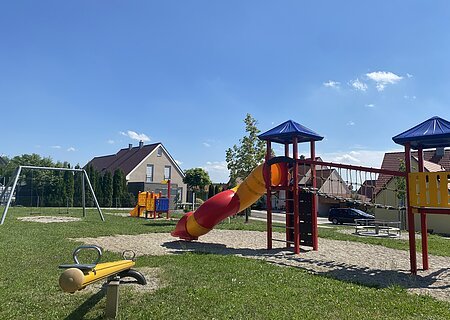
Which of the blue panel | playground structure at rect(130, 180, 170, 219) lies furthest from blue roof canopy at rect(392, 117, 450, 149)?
the blue panel

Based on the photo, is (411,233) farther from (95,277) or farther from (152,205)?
(152,205)

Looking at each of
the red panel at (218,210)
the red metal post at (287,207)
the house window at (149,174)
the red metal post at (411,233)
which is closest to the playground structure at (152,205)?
the red panel at (218,210)

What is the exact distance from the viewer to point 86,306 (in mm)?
4992

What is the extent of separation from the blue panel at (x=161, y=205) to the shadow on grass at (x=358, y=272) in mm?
13391

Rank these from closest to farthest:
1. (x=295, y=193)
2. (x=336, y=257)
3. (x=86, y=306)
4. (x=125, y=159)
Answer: (x=86, y=306) → (x=336, y=257) → (x=295, y=193) → (x=125, y=159)

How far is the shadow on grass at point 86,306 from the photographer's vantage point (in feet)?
15.2

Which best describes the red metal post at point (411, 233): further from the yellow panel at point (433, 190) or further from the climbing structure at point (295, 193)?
the climbing structure at point (295, 193)

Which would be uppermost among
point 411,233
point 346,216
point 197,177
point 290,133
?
point 197,177

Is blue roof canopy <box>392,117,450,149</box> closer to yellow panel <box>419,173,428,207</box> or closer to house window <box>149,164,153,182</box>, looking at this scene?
yellow panel <box>419,173,428,207</box>

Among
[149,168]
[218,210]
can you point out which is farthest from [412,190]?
[149,168]

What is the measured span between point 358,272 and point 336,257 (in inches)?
78.7

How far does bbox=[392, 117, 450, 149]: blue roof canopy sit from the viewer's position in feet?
25.8

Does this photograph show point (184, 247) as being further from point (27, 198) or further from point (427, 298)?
point (27, 198)

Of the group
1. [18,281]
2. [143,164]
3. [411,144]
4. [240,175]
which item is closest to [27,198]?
[143,164]
